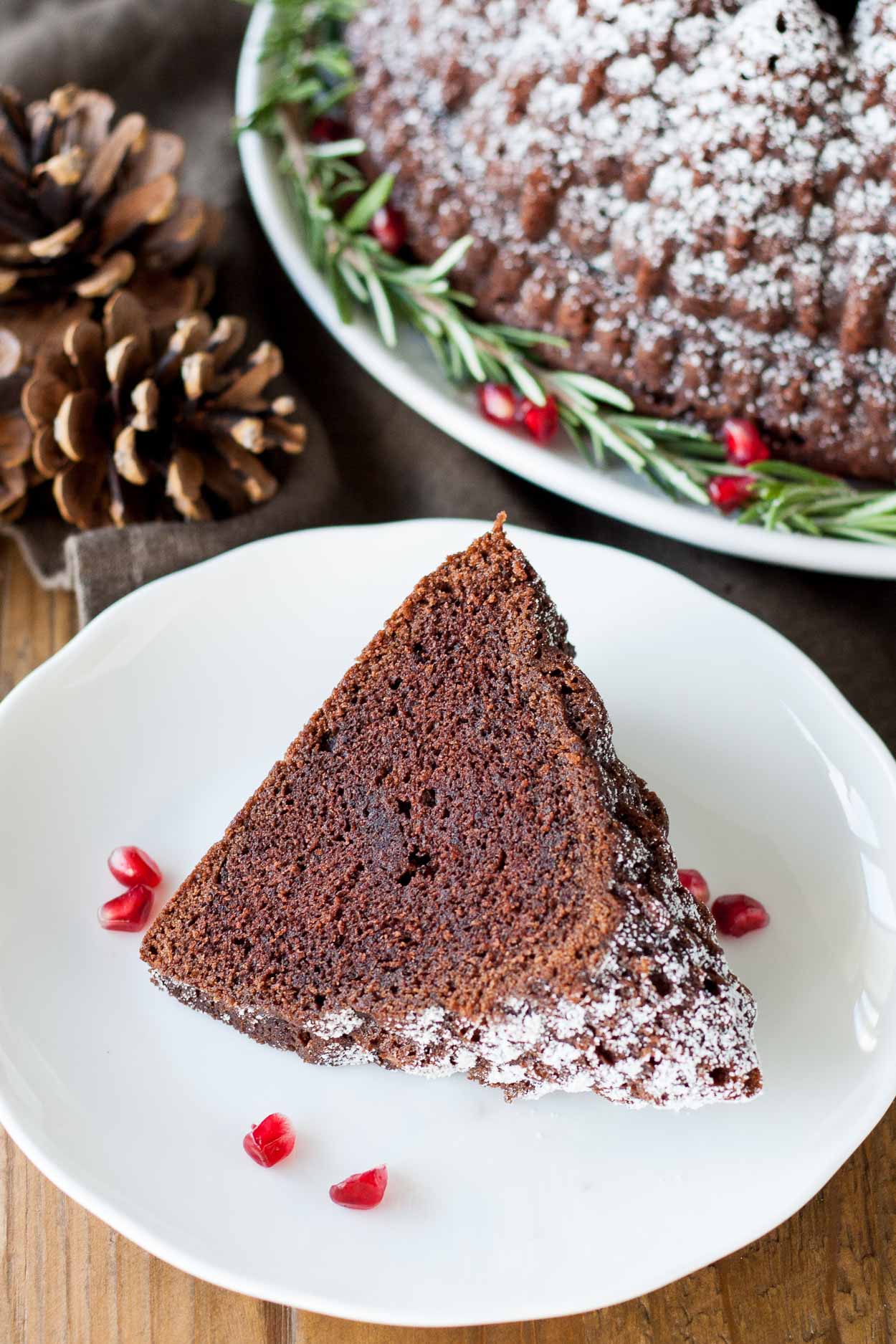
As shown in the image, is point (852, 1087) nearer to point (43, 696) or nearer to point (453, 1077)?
point (453, 1077)

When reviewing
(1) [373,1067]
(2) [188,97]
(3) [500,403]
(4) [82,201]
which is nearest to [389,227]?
(3) [500,403]

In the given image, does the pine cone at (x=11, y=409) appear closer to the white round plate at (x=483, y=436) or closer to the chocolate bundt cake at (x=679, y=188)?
the white round plate at (x=483, y=436)

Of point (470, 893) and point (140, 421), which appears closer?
point (470, 893)

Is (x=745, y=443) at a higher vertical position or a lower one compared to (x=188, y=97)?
lower

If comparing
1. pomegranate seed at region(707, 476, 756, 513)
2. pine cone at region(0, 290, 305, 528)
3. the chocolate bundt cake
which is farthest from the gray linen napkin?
pomegranate seed at region(707, 476, 756, 513)

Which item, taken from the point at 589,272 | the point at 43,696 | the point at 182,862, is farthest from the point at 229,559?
the point at 589,272

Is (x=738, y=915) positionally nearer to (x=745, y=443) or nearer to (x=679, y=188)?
(x=745, y=443)

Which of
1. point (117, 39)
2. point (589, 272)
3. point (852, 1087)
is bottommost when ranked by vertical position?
point (852, 1087)

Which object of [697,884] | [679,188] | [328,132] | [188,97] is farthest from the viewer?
[188,97]
